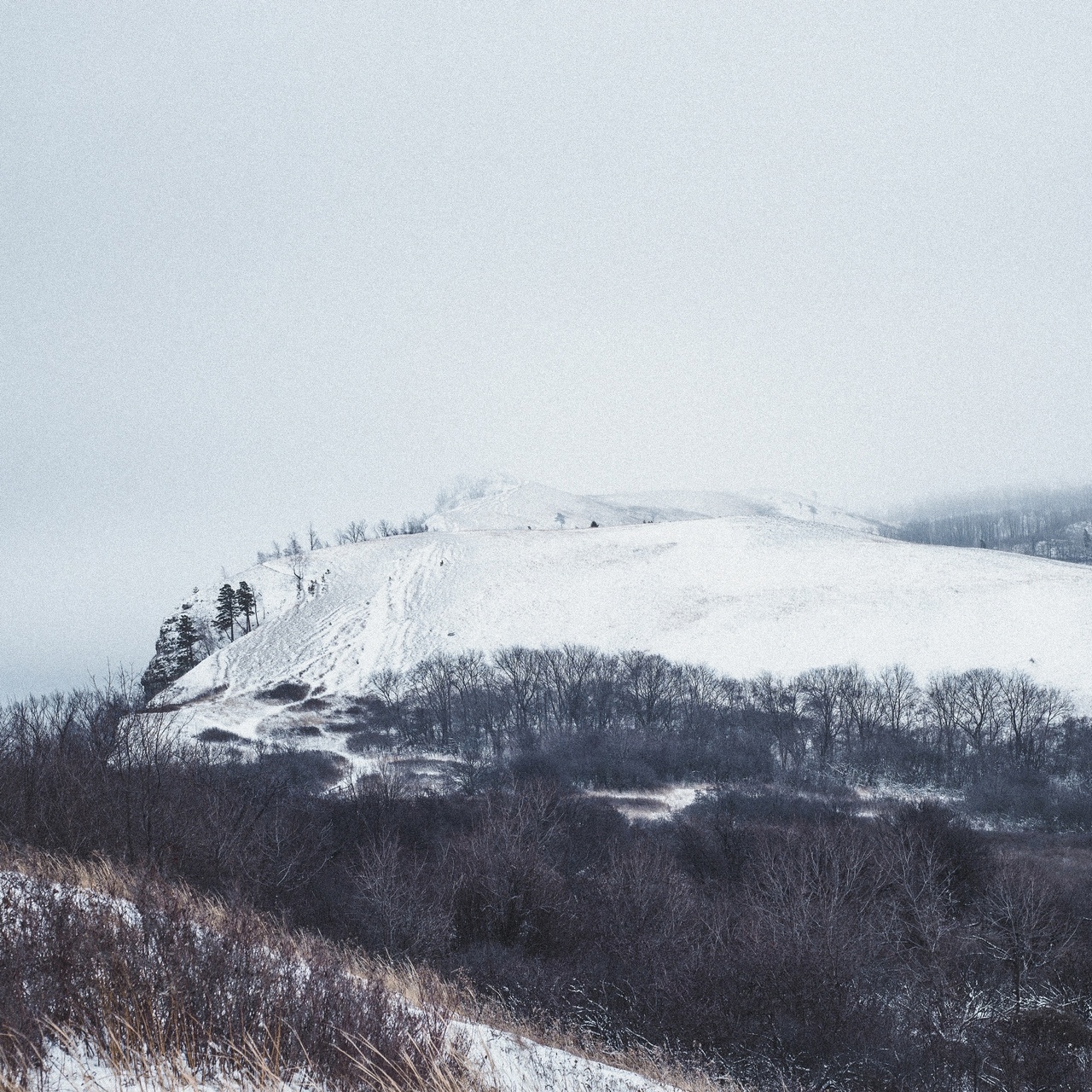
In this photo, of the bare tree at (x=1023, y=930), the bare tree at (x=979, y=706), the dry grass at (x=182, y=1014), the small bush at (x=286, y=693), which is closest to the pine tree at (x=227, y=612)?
the small bush at (x=286, y=693)

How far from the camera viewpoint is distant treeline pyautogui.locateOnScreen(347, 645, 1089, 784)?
5562cm

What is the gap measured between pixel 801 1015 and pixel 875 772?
46.4 meters

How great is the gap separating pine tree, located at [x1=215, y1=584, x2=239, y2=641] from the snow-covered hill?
5227mm

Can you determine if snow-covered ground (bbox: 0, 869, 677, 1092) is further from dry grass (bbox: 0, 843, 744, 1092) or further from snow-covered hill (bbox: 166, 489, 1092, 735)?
snow-covered hill (bbox: 166, 489, 1092, 735)

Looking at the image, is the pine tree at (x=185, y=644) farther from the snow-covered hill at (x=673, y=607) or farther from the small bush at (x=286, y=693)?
the small bush at (x=286, y=693)

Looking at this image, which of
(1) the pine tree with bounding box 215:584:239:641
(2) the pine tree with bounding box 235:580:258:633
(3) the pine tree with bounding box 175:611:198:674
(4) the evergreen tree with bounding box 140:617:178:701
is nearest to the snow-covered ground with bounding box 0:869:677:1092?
(4) the evergreen tree with bounding box 140:617:178:701

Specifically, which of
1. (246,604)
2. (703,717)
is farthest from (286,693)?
(703,717)

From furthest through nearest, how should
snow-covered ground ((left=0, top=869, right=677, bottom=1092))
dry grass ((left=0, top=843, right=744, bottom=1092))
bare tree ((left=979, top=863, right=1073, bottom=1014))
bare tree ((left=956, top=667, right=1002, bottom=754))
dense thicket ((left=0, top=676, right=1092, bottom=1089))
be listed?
bare tree ((left=956, top=667, right=1002, bottom=754))
bare tree ((left=979, top=863, right=1073, bottom=1014))
dense thicket ((left=0, top=676, right=1092, bottom=1089))
dry grass ((left=0, top=843, right=744, bottom=1092))
snow-covered ground ((left=0, top=869, right=677, bottom=1092))

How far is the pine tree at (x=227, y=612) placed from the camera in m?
102

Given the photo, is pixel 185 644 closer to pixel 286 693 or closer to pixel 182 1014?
pixel 286 693

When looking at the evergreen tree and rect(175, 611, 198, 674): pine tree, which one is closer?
the evergreen tree

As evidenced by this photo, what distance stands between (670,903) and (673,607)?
219ft

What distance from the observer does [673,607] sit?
3457 inches

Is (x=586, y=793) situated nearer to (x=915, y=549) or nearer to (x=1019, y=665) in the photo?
(x=1019, y=665)
